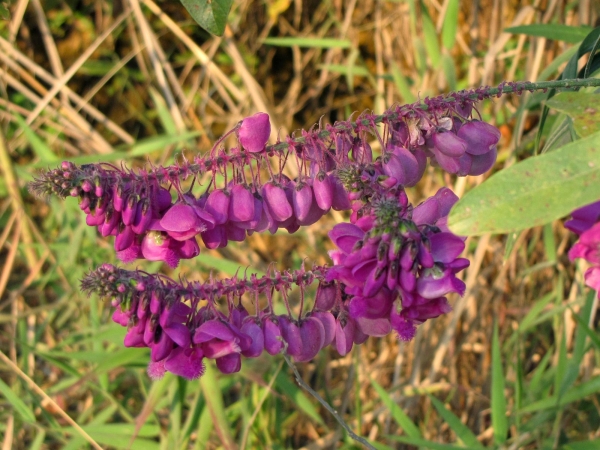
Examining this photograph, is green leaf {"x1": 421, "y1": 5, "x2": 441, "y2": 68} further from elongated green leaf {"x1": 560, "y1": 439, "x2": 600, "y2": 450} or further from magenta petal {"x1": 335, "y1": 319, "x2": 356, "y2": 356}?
magenta petal {"x1": 335, "y1": 319, "x2": 356, "y2": 356}

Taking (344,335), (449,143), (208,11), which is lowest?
(344,335)

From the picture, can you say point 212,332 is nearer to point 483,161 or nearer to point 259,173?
point 259,173

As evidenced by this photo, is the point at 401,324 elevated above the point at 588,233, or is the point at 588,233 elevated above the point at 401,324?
the point at 588,233

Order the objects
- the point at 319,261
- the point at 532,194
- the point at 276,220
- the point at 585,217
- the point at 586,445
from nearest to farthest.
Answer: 1. the point at 532,194
2. the point at 585,217
3. the point at 276,220
4. the point at 586,445
5. the point at 319,261

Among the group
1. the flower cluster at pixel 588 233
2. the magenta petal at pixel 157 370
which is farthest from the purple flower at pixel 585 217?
the magenta petal at pixel 157 370

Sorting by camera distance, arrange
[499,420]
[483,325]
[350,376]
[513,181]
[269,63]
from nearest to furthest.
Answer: [513,181] → [499,420] → [350,376] → [483,325] → [269,63]

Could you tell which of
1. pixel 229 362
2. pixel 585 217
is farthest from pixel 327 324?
pixel 585 217

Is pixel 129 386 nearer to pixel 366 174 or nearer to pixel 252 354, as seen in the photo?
pixel 252 354

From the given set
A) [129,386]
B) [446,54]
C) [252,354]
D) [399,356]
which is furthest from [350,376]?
[252,354]
